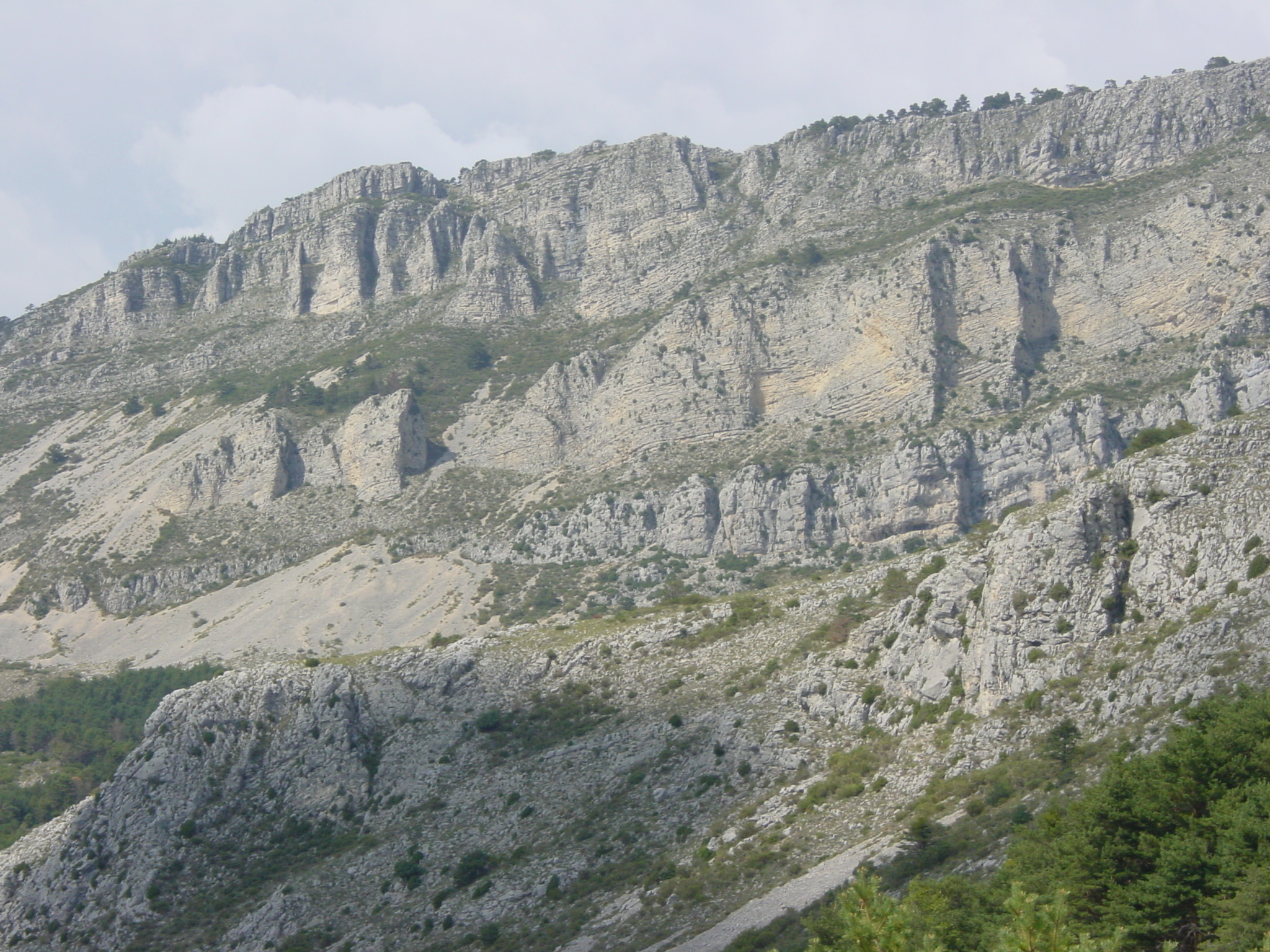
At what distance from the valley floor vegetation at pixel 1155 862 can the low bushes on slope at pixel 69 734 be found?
74.8 metres

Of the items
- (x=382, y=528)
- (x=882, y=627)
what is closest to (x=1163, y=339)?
(x=882, y=627)

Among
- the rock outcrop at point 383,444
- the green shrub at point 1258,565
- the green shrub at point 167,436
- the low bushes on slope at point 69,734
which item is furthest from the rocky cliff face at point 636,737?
the green shrub at point 167,436

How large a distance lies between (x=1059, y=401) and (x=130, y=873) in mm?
83510

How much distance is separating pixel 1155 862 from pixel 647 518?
89.2 meters

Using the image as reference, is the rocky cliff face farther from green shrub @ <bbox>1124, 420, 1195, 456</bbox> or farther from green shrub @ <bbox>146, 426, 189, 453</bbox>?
green shrub @ <bbox>146, 426, 189, 453</bbox>

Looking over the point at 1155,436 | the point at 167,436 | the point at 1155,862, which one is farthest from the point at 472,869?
the point at 167,436

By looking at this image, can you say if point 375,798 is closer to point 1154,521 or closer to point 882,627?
point 882,627

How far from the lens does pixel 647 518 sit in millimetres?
120062

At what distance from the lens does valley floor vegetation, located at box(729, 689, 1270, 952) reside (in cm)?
2920

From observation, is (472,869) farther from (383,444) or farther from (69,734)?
(383,444)

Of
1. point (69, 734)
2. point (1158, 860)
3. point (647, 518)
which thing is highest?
point (647, 518)

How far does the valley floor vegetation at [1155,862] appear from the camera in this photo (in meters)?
29.2

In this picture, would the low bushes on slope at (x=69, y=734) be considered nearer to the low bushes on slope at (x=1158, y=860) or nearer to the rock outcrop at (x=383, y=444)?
the rock outcrop at (x=383, y=444)

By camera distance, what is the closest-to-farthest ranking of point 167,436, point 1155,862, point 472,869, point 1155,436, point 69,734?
point 1155,862 < point 472,869 < point 1155,436 < point 69,734 < point 167,436
